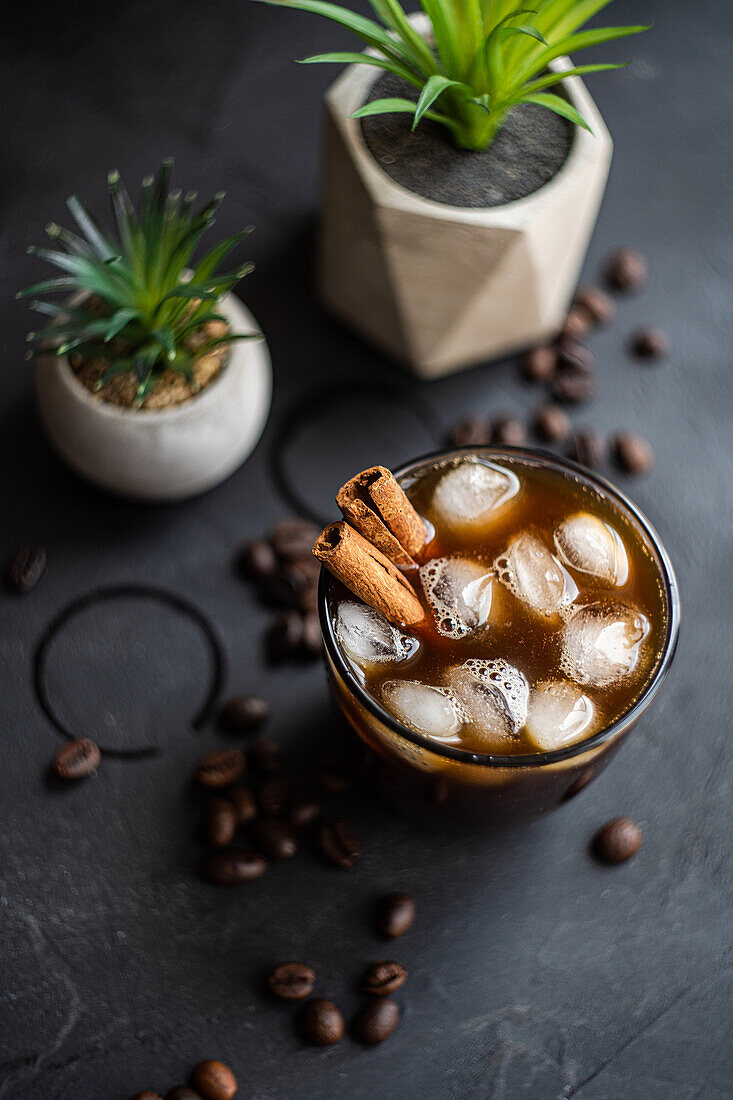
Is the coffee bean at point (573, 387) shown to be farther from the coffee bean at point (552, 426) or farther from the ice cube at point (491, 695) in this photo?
the ice cube at point (491, 695)

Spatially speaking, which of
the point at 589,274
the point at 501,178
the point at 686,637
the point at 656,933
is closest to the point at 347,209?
the point at 501,178

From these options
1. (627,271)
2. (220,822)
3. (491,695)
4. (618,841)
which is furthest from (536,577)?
(627,271)

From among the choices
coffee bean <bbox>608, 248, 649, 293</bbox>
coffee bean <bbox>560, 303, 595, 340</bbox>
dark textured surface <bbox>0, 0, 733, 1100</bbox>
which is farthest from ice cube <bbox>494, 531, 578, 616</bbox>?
coffee bean <bbox>608, 248, 649, 293</bbox>

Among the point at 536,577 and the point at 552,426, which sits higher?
the point at 536,577

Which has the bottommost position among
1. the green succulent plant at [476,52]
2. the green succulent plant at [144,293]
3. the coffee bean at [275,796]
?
the coffee bean at [275,796]

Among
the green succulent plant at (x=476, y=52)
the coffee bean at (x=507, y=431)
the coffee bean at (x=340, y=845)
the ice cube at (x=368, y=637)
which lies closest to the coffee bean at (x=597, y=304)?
the coffee bean at (x=507, y=431)

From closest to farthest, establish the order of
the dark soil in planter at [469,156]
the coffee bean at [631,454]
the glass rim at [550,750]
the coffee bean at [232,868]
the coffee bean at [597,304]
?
the glass rim at [550,750]
the coffee bean at [232,868]
the dark soil in planter at [469,156]
the coffee bean at [631,454]
the coffee bean at [597,304]

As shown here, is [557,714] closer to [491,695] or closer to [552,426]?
[491,695]
